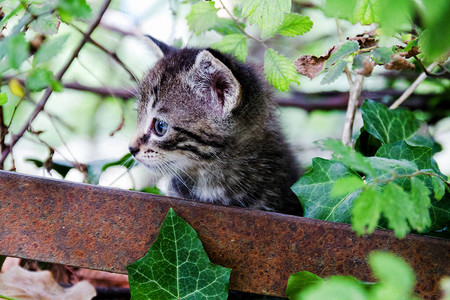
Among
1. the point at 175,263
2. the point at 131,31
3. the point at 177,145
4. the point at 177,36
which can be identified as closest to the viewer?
the point at 175,263

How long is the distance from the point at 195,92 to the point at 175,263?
2.24ft

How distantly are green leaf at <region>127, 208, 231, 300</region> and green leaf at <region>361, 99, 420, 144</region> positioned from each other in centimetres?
78

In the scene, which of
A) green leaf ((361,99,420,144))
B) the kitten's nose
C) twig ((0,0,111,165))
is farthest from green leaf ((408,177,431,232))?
twig ((0,0,111,165))

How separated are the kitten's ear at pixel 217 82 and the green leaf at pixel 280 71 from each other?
0.12 metres

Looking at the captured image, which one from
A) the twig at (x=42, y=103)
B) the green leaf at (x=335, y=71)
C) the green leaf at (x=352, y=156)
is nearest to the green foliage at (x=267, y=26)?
the green leaf at (x=335, y=71)

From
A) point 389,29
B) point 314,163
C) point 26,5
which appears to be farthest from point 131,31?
point 389,29

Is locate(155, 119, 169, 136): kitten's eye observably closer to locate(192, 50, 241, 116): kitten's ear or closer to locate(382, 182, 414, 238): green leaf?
locate(192, 50, 241, 116): kitten's ear

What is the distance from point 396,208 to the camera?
896 mm

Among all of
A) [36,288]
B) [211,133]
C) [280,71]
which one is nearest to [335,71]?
[280,71]

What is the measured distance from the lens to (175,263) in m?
1.26

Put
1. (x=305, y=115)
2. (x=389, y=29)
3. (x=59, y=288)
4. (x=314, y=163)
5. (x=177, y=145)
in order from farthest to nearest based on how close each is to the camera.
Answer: (x=305, y=115) → (x=177, y=145) → (x=59, y=288) → (x=314, y=163) → (x=389, y=29)

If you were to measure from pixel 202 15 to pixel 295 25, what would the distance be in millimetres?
343

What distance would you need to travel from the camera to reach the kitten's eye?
5.66 feet

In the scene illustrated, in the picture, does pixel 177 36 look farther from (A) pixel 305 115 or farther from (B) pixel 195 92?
(A) pixel 305 115
